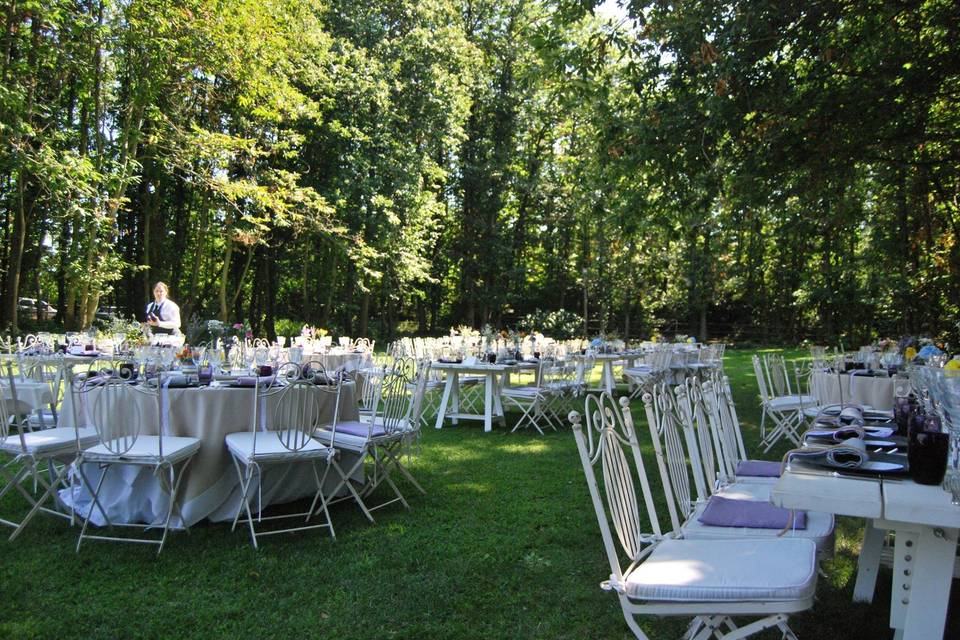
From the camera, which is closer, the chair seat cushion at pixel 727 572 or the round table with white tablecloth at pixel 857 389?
the chair seat cushion at pixel 727 572

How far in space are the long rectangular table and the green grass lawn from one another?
105cm

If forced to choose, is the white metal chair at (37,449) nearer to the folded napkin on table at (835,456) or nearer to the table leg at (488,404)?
the folded napkin on table at (835,456)

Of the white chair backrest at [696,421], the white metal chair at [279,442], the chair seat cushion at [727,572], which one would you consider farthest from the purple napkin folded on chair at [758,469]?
the white metal chair at [279,442]

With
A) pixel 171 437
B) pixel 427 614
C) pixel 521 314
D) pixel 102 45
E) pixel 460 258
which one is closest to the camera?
pixel 427 614

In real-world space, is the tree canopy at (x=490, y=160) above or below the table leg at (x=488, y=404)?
above

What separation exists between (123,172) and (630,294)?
19739 mm

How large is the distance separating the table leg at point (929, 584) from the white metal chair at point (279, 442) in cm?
303

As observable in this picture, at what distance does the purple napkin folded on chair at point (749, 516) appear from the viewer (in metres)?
2.73

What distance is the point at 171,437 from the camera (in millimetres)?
4215

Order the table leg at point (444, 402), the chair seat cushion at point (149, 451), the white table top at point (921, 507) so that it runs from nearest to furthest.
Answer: the white table top at point (921, 507), the chair seat cushion at point (149, 451), the table leg at point (444, 402)

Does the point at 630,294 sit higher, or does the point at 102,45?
the point at 102,45

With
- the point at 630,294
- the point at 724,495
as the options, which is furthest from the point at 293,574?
the point at 630,294

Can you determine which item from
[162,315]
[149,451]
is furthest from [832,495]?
[162,315]

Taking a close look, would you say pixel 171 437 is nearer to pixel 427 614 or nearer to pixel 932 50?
pixel 427 614
